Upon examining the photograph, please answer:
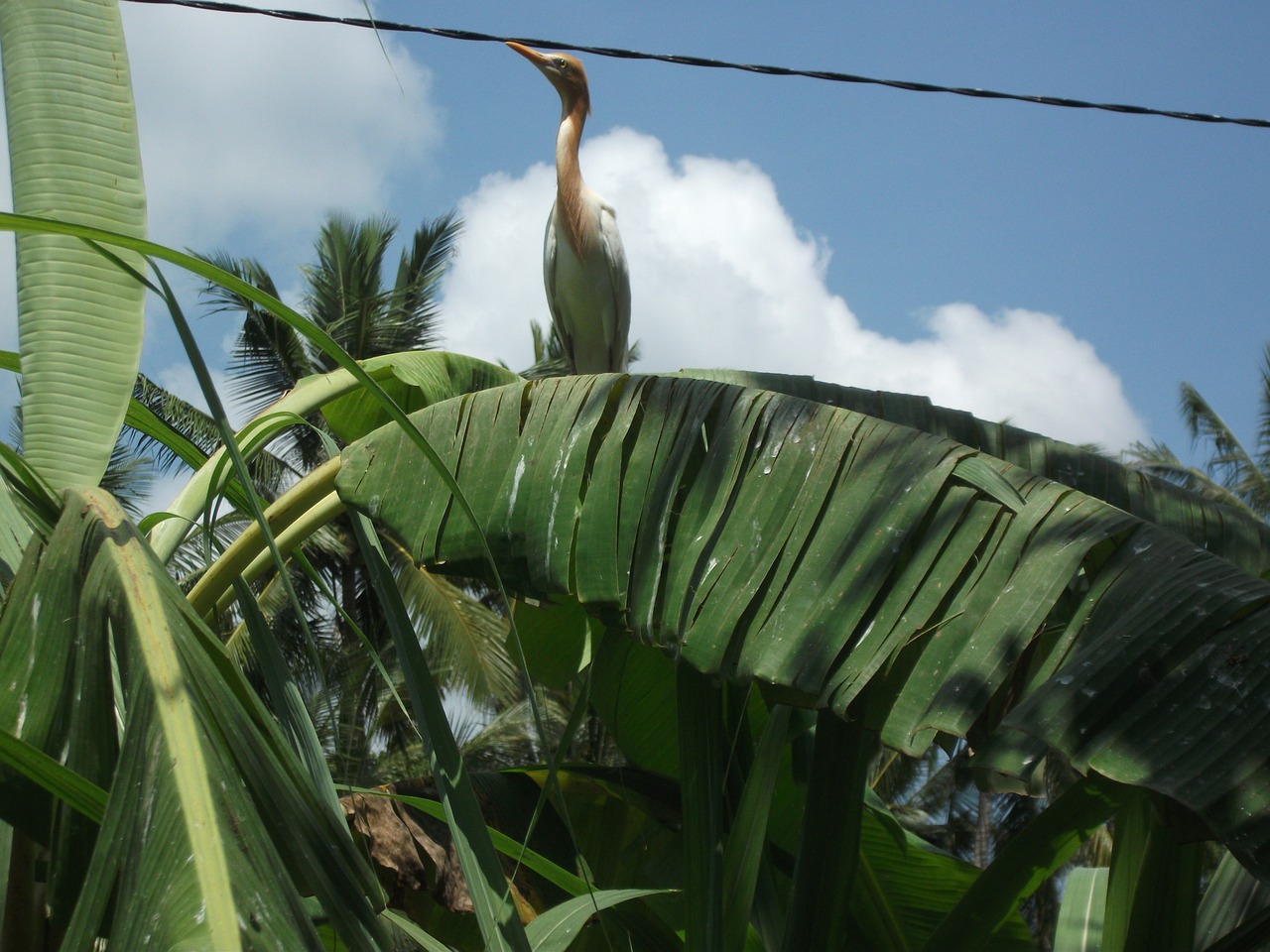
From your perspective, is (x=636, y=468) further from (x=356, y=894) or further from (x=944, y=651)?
(x=356, y=894)

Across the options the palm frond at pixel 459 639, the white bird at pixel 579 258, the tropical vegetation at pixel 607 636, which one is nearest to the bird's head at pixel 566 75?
the white bird at pixel 579 258

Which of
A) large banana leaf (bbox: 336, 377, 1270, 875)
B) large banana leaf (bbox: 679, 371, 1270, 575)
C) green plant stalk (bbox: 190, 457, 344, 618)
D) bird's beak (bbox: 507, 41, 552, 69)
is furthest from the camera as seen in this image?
bird's beak (bbox: 507, 41, 552, 69)

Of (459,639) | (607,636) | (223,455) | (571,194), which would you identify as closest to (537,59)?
(571,194)

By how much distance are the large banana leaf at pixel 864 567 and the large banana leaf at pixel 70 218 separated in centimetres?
60

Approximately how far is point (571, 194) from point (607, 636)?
9.10 feet

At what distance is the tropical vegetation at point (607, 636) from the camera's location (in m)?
0.85

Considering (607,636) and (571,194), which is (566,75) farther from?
(607,636)

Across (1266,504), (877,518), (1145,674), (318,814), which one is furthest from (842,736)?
(1266,504)

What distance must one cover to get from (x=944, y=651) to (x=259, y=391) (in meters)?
12.7

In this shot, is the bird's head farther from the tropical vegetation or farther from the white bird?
the tropical vegetation

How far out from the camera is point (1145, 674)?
3.93 ft

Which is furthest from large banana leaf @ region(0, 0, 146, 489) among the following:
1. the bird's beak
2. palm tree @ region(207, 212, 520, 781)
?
palm tree @ region(207, 212, 520, 781)

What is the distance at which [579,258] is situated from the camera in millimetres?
4477

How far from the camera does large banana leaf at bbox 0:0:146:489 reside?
1.01 m
